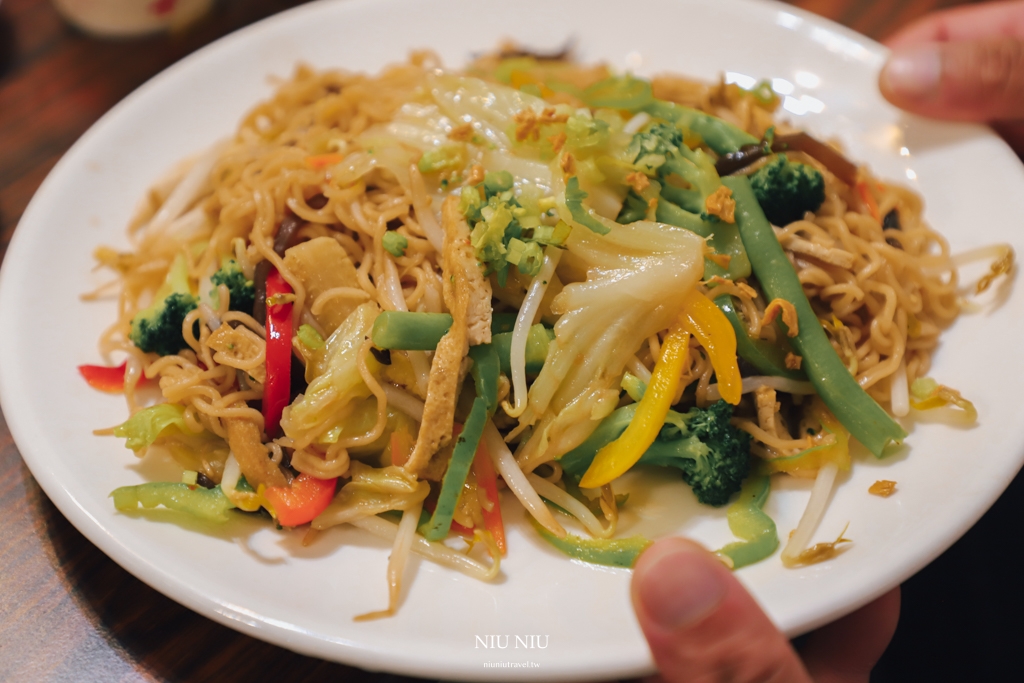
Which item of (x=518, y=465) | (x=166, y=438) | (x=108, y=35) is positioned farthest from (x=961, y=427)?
(x=108, y=35)

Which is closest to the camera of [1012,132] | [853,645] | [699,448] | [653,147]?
[853,645]

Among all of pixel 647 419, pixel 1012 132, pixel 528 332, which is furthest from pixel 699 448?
pixel 1012 132

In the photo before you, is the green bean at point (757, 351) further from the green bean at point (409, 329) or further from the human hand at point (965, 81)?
the human hand at point (965, 81)

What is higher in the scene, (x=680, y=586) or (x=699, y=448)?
(x=680, y=586)

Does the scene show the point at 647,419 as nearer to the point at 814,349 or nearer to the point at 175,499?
the point at 814,349

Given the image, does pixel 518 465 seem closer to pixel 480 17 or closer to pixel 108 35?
pixel 480 17

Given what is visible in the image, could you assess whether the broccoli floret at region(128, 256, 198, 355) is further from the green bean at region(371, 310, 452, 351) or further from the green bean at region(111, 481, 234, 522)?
the green bean at region(371, 310, 452, 351)
